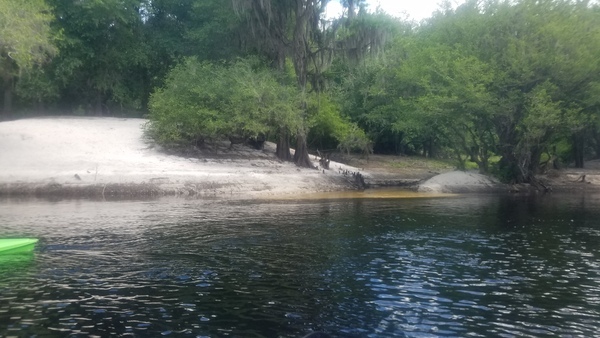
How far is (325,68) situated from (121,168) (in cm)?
1588

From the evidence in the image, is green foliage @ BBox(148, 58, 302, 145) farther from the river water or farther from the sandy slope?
the river water

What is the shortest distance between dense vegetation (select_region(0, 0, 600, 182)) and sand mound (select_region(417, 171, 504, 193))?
1.86 meters

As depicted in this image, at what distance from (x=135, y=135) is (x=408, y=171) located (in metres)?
22.3

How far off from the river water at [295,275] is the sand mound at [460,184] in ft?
42.4

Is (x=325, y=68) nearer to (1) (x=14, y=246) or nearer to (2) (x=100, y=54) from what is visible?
(2) (x=100, y=54)

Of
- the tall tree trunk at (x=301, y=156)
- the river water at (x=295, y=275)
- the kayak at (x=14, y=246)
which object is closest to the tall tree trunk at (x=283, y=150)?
the tall tree trunk at (x=301, y=156)

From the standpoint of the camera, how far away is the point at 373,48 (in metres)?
39.5

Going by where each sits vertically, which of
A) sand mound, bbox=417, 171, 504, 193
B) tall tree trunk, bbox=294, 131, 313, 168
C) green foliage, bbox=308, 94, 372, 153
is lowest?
sand mound, bbox=417, 171, 504, 193

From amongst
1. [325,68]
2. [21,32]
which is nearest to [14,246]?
[21,32]

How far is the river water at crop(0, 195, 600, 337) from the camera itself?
35.1 feet

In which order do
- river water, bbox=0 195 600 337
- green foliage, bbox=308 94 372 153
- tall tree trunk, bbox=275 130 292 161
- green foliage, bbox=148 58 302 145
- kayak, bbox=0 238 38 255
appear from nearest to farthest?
river water, bbox=0 195 600 337 < kayak, bbox=0 238 38 255 < green foliage, bbox=148 58 302 145 < tall tree trunk, bbox=275 130 292 161 < green foliage, bbox=308 94 372 153

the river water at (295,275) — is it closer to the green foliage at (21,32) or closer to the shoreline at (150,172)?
the shoreline at (150,172)

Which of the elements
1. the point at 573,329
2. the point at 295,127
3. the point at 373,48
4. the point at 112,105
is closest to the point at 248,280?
the point at 573,329

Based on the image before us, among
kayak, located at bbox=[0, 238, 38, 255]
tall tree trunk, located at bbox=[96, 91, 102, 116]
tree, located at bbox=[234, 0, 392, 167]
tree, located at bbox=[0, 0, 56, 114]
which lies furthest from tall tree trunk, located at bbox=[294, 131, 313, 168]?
kayak, located at bbox=[0, 238, 38, 255]
